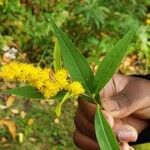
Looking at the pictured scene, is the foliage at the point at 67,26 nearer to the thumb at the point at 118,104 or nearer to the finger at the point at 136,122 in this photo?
the finger at the point at 136,122

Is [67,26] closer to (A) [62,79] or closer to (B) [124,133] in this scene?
(B) [124,133]

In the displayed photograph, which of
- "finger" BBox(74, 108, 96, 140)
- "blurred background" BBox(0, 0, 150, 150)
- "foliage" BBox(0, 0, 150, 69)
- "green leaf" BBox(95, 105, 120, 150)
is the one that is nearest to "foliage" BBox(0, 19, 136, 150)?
"green leaf" BBox(95, 105, 120, 150)

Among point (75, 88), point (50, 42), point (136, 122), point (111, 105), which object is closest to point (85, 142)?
point (136, 122)

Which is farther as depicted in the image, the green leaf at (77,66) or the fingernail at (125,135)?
the fingernail at (125,135)

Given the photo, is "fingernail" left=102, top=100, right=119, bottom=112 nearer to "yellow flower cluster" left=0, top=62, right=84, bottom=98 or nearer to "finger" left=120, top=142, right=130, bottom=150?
"finger" left=120, top=142, right=130, bottom=150

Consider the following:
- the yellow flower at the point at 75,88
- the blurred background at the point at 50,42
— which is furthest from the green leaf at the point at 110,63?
the blurred background at the point at 50,42

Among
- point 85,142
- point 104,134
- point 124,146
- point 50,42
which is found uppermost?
point 104,134

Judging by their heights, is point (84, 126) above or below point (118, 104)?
below
